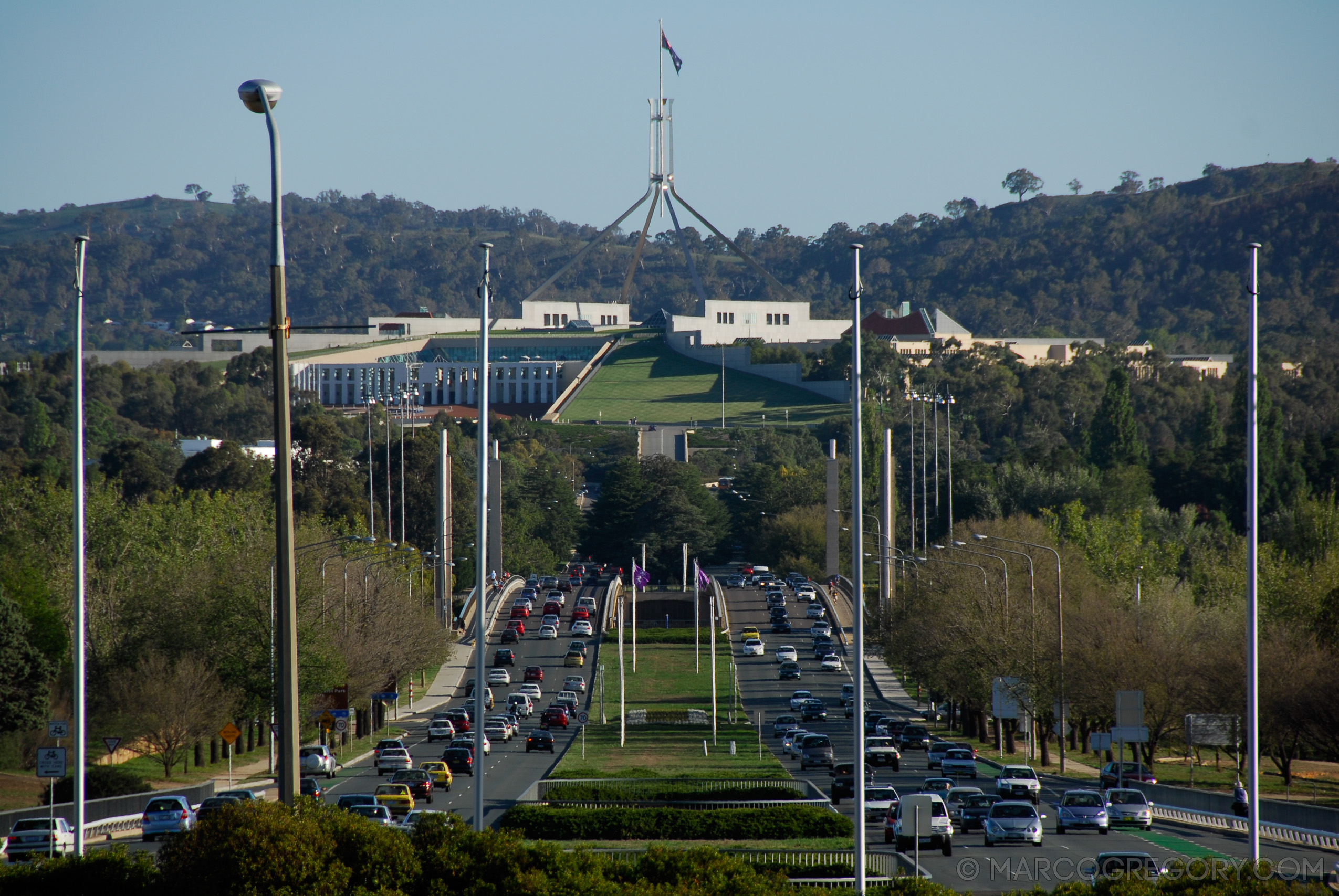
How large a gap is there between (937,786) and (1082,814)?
201 inches

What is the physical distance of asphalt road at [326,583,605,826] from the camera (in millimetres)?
36031

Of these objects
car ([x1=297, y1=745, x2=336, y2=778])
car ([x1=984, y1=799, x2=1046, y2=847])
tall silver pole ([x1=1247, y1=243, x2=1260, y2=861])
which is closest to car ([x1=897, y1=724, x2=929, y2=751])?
car ([x1=297, y1=745, x2=336, y2=778])

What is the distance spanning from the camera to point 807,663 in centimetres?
7356

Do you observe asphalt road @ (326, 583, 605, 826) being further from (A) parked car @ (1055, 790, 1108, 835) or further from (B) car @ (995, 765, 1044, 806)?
(A) parked car @ (1055, 790, 1108, 835)

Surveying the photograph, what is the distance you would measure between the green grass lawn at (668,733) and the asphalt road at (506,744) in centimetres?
88

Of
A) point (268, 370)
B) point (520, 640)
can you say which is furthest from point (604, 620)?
point (268, 370)

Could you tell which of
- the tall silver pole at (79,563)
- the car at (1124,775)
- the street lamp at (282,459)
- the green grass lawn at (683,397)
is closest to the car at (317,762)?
the tall silver pole at (79,563)

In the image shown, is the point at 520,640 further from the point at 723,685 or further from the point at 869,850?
the point at 869,850

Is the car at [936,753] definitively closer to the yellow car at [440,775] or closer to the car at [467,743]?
the car at [467,743]

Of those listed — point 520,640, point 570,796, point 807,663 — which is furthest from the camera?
point 520,640

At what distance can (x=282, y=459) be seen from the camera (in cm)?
1374

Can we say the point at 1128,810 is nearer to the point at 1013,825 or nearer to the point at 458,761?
the point at 1013,825

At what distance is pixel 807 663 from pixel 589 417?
3538 inches

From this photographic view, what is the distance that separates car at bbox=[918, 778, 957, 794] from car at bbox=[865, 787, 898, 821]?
6.23 feet
